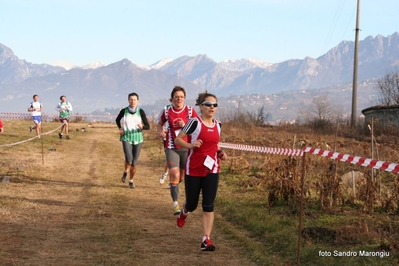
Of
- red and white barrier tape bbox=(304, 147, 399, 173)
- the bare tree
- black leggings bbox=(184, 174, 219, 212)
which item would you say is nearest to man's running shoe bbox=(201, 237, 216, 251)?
black leggings bbox=(184, 174, 219, 212)

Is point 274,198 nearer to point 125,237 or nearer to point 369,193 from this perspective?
point 369,193

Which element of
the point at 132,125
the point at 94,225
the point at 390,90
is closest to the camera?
the point at 94,225

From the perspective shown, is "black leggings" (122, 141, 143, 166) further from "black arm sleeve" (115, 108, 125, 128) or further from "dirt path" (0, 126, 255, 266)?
"dirt path" (0, 126, 255, 266)

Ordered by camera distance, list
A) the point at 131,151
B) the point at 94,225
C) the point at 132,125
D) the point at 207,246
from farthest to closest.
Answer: the point at 131,151
the point at 132,125
the point at 94,225
the point at 207,246

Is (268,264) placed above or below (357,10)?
below

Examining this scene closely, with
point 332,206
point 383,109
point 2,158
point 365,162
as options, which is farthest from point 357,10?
point 365,162

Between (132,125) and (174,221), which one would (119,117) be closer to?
(132,125)

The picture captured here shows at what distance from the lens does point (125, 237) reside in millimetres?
8211

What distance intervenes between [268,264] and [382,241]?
1468 mm

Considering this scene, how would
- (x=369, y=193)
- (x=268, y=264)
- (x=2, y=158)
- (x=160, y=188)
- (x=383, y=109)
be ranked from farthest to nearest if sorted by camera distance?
(x=383, y=109)
(x=2, y=158)
(x=160, y=188)
(x=369, y=193)
(x=268, y=264)

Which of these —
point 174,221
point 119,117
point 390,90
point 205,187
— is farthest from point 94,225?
point 390,90

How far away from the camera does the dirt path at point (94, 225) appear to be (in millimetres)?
7109

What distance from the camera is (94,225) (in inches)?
355

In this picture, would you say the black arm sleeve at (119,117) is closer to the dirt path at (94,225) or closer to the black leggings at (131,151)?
the black leggings at (131,151)
